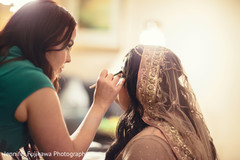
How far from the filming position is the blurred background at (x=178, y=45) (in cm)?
221

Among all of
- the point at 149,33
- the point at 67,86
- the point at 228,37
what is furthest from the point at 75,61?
the point at 228,37

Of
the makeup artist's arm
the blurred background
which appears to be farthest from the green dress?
the blurred background

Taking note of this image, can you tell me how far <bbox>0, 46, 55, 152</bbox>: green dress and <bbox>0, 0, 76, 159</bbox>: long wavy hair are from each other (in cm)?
4

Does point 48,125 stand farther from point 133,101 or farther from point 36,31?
point 133,101

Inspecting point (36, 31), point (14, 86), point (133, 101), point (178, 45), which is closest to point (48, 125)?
point (14, 86)

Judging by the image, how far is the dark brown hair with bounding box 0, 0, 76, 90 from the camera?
788 mm

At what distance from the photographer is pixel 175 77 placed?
1.07 metres

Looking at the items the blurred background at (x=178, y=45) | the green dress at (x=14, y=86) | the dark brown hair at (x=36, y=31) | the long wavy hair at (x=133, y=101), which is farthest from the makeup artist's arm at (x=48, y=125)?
the blurred background at (x=178, y=45)

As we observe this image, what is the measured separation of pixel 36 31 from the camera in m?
0.79

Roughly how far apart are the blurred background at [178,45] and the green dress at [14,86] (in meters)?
1.27

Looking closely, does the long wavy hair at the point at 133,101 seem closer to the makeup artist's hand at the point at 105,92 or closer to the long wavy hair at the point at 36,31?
the makeup artist's hand at the point at 105,92

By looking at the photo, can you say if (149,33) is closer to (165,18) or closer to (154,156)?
(165,18)

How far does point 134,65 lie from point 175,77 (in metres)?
0.18

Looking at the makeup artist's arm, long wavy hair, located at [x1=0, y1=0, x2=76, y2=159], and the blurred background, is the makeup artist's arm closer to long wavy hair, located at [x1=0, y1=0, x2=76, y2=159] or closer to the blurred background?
long wavy hair, located at [x1=0, y1=0, x2=76, y2=159]
